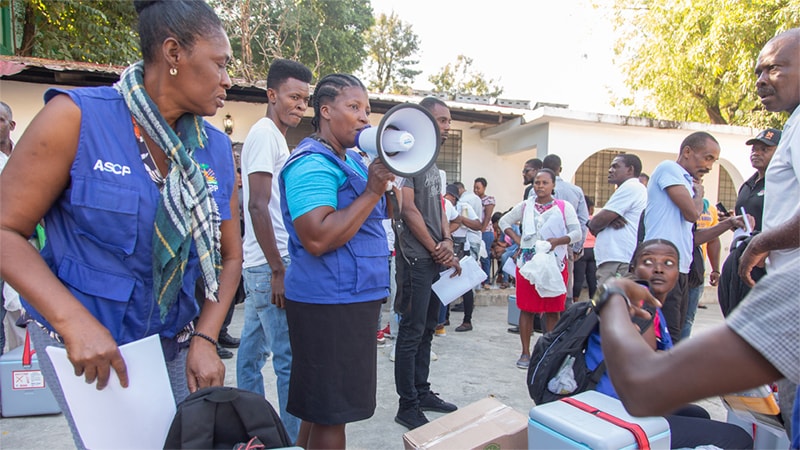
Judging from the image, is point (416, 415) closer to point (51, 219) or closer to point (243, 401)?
point (243, 401)

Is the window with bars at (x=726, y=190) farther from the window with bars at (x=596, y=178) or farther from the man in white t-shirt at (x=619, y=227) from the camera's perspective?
the man in white t-shirt at (x=619, y=227)

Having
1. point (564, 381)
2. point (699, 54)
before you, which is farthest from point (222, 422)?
point (699, 54)

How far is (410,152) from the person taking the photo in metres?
2.04

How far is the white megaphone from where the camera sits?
1925mm

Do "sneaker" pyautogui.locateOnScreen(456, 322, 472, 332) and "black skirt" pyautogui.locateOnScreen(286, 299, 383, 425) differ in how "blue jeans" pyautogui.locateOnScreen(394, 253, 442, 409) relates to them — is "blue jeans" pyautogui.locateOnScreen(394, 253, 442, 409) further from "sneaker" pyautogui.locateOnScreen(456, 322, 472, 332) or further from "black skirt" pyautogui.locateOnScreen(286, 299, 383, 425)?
"sneaker" pyautogui.locateOnScreen(456, 322, 472, 332)

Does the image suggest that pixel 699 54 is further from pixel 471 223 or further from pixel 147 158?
pixel 147 158

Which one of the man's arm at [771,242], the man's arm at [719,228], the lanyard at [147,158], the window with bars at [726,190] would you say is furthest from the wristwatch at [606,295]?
the window with bars at [726,190]

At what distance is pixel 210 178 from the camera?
60.4 inches

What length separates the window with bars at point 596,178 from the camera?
11.5m

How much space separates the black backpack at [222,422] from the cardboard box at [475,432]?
107 centimetres

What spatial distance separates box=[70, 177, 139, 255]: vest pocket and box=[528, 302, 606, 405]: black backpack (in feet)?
6.39

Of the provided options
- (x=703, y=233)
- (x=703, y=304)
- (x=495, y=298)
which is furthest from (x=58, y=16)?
(x=703, y=304)

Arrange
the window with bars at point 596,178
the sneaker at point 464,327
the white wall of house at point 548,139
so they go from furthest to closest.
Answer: the window with bars at point 596,178, the white wall of house at point 548,139, the sneaker at point 464,327

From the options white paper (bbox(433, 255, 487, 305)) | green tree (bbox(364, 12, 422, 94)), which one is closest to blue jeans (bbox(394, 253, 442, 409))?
white paper (bbox(433, 255, 487, 305))
